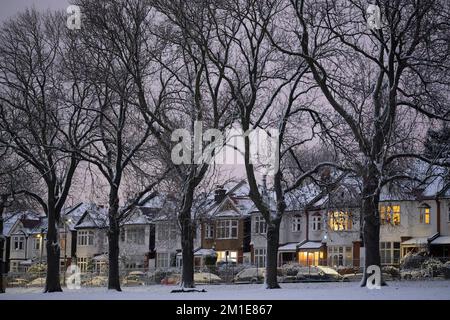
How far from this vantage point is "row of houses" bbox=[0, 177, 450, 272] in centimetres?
6838

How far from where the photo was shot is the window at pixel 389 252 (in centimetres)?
7025

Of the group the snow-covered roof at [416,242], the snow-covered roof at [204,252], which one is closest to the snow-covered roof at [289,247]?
the snow-covered roof at [204,252]

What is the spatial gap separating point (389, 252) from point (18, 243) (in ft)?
201

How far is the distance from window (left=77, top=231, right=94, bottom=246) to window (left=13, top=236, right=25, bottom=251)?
1475cm

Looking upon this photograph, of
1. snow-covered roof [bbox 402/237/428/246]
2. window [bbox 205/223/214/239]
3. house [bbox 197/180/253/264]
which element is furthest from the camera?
window [bbox 205/223/214/239]

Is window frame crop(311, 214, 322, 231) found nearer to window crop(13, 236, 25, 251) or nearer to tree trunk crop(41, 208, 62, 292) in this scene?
tree trunk crop(41, 208, 62, 292)

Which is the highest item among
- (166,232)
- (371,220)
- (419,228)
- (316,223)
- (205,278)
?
(371,220)

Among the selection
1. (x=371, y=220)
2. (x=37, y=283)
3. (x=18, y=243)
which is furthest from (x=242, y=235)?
(x=371, y=220)

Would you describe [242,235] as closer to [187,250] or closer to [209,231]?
[209,231]

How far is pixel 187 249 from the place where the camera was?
4050cm

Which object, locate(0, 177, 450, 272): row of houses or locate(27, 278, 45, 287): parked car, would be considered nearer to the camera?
locate(0, 177, 450, 272): row of houses

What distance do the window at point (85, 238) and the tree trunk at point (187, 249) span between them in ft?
200

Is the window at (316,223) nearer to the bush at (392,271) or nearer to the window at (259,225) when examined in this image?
the window at (259,225)

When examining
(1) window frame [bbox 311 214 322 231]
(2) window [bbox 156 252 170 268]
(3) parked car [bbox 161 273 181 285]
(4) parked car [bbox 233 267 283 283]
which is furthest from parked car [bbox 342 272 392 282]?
(2) window [bbox 156 252 170 268]
